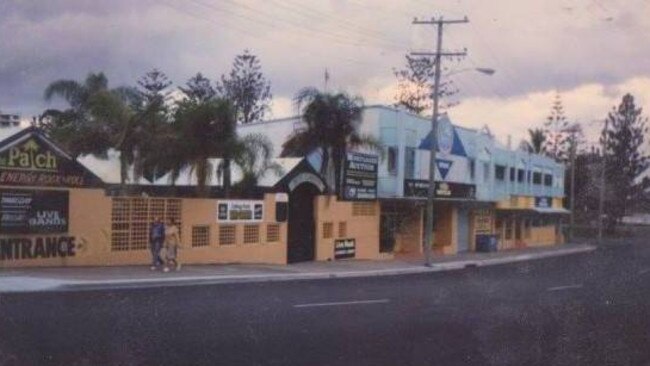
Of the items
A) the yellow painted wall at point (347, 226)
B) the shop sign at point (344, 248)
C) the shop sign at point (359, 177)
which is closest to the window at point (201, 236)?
the yellow painted wall at point (347, 226)

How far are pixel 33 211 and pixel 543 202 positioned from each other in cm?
4880

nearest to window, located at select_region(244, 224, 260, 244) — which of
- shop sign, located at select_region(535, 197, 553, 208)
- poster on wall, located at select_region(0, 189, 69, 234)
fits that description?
poster on wall, located at select_region(0, 189, 69, 234)

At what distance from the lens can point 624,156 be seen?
270 ft

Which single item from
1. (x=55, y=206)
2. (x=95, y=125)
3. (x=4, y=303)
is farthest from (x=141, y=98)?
(x=4, y=303)

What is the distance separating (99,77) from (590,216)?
71862 millimetres

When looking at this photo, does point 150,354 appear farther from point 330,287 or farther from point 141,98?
point 141,98

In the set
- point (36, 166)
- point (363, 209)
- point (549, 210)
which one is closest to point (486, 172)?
point (549, 210)

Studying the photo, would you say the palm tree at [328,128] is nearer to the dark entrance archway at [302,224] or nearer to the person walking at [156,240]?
the dark entrance archway at [302,224]

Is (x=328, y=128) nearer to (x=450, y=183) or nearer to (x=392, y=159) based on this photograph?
(x=392, y=159)

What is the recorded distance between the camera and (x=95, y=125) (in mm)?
32625

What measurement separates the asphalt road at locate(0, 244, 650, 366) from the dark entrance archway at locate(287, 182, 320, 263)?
11464mm

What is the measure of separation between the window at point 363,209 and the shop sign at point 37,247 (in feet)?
51.6

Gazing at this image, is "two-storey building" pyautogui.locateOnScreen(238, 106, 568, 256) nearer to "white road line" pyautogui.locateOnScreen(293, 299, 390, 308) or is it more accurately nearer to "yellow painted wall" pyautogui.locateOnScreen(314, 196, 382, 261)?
"yellow painted wall" pyautogui.locateOnScreen(314, 196, 382, 261)

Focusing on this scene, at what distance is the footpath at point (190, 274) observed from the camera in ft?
65.5
